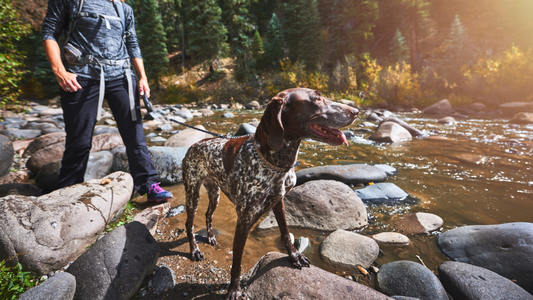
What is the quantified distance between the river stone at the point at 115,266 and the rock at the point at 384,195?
3418 millimetres

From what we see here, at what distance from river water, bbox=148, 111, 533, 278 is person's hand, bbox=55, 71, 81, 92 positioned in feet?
7.10

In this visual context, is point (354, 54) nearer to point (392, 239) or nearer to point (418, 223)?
point (418, 223)

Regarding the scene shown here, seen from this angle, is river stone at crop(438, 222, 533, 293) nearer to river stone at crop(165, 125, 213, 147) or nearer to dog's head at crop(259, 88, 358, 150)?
dog's head at crop(259, 88, 358, 150)

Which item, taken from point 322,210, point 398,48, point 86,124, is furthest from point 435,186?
point 398,48

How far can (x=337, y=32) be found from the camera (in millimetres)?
31531

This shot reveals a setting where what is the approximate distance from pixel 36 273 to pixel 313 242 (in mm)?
2841

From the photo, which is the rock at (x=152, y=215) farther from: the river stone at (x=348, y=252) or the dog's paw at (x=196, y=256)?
the river stone at (x=348, y=252)

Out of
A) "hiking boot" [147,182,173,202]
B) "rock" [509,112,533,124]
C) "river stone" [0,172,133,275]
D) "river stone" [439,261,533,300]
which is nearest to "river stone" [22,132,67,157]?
"hiking boot" [147,182,173,202]

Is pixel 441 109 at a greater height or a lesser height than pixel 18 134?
lesser

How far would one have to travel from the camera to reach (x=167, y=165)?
438 cm

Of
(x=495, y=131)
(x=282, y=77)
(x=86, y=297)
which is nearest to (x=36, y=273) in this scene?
(x=86, y=297)

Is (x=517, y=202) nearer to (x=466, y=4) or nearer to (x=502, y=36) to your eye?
(x=502, y=36)

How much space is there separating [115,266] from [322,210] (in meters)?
2.53

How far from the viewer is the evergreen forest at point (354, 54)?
19.1 metres
